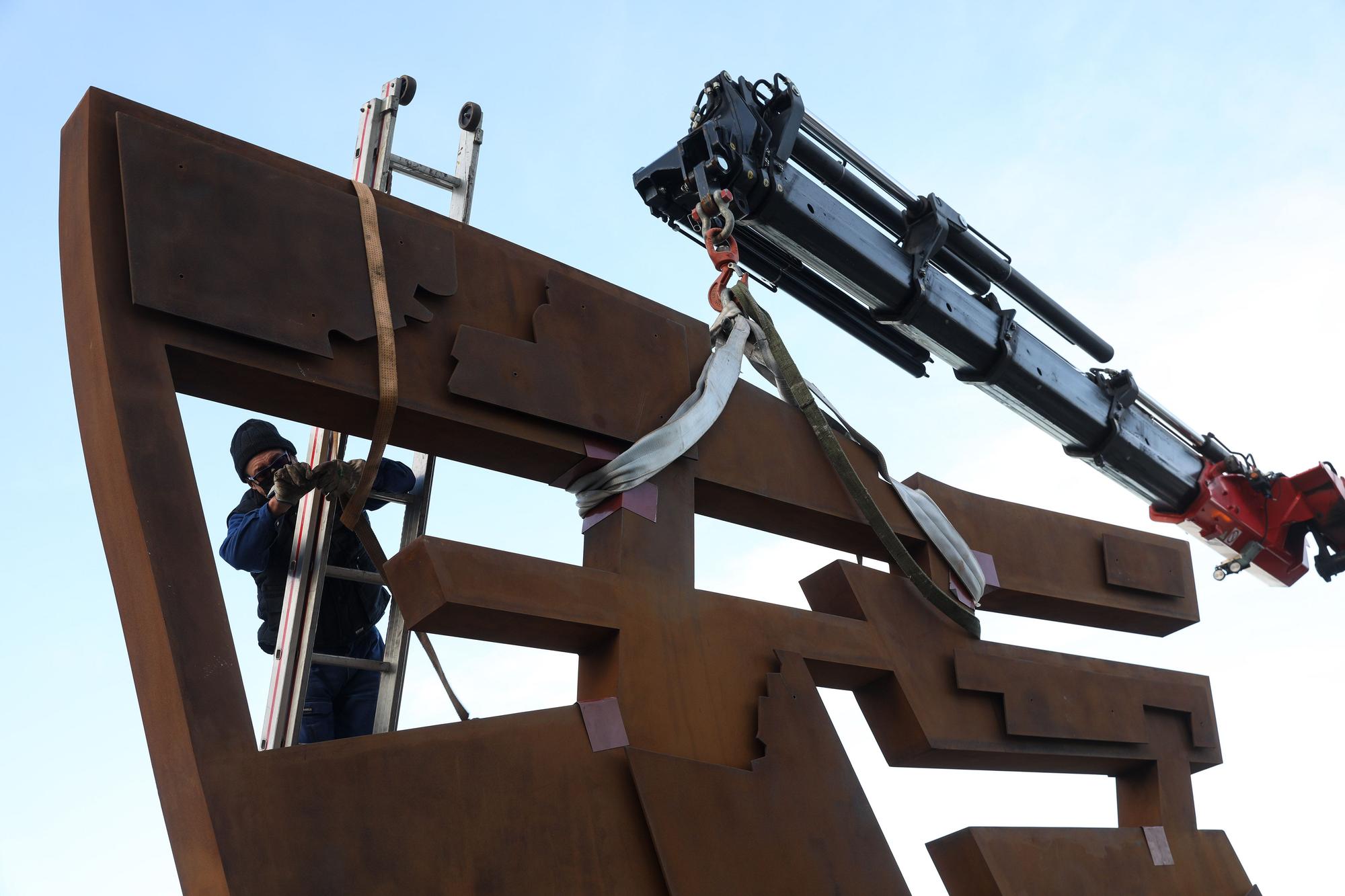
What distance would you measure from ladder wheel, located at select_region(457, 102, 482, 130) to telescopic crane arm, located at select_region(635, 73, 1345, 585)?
675 millimetres

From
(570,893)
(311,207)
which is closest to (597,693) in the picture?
(570,893)

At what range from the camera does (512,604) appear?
2969mm

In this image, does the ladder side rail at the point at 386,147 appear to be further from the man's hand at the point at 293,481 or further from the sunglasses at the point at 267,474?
the man's hand at the point at 293,481

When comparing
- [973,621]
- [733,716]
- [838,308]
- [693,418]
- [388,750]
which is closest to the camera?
[388,750]

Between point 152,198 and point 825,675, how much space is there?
2.18 m

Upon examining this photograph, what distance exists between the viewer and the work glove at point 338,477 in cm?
330

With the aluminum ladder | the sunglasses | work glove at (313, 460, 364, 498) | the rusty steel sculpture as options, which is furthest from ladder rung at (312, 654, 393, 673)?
the rusty steel sculpture

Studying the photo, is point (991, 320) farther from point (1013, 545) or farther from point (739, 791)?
point (739, 791)

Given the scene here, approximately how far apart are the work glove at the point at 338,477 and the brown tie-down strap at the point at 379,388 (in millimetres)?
35

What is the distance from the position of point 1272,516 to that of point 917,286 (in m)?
3.32

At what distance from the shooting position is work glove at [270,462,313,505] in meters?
3.31

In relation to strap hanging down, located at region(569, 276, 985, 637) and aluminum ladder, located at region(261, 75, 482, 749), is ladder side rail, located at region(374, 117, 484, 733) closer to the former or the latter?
aluminum ladder, located at region(261, 75, 482, 749)

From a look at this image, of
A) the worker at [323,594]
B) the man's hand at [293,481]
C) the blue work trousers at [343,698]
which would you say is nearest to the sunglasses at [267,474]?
the worker at [323,594]

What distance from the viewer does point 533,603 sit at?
9.93 feet
